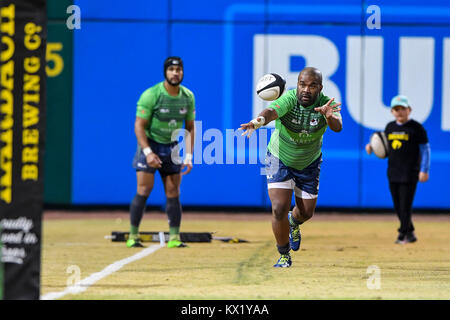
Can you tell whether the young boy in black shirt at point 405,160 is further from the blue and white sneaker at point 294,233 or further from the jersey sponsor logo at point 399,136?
the blue and white sneaker at point 294,233

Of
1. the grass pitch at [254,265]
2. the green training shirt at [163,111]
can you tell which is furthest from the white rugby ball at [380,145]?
the green training shirt at [163,111]

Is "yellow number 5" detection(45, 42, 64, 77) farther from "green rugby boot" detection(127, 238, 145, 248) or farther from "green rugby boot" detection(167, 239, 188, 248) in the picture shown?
"green rugby boot" detection(167, 239, 188, 248)

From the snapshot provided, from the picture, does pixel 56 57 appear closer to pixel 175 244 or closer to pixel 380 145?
pixel 175 244

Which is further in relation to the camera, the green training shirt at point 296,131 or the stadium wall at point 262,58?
the stadium wall at point 262,58

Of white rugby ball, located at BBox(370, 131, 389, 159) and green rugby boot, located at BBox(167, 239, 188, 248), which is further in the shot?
white rugby ball, located at BBox(370, 131, 389, 159)

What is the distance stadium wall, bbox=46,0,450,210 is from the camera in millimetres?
17328

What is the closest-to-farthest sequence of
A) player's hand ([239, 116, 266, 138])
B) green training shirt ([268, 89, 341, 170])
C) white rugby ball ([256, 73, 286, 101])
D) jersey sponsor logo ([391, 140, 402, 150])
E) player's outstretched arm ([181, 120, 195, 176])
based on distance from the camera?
player's hand ([239, 116, 266, 138])
green training shirt ([268, 89, 341, 170])
white rugby ball ([256, 73, 286, 101])
player's outstretched arm ([181, 120, 195, 176])
jersey sponsor logo ([391, 140, 402, 150])

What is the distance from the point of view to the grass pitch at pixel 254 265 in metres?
7.56

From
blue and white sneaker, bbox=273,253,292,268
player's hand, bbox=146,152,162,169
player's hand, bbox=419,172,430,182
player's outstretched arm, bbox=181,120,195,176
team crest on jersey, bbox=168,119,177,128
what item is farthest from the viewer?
player's hand, bbox=419,172,430,182

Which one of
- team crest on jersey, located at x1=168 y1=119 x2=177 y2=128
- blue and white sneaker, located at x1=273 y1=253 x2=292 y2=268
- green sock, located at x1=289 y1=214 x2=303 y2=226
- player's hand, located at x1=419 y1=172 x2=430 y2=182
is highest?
team crest on jersey, located at x1=168 y1=119 x2=177 y2=128

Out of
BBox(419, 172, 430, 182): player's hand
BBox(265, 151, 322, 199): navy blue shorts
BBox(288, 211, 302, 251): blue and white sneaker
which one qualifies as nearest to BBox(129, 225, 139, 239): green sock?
BBox(288, 211, 302, 251): blue and white sneaker

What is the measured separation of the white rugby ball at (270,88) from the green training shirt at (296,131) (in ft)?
0.93

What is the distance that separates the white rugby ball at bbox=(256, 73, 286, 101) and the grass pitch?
1917 millimetres

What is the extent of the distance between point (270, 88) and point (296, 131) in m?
0.55
